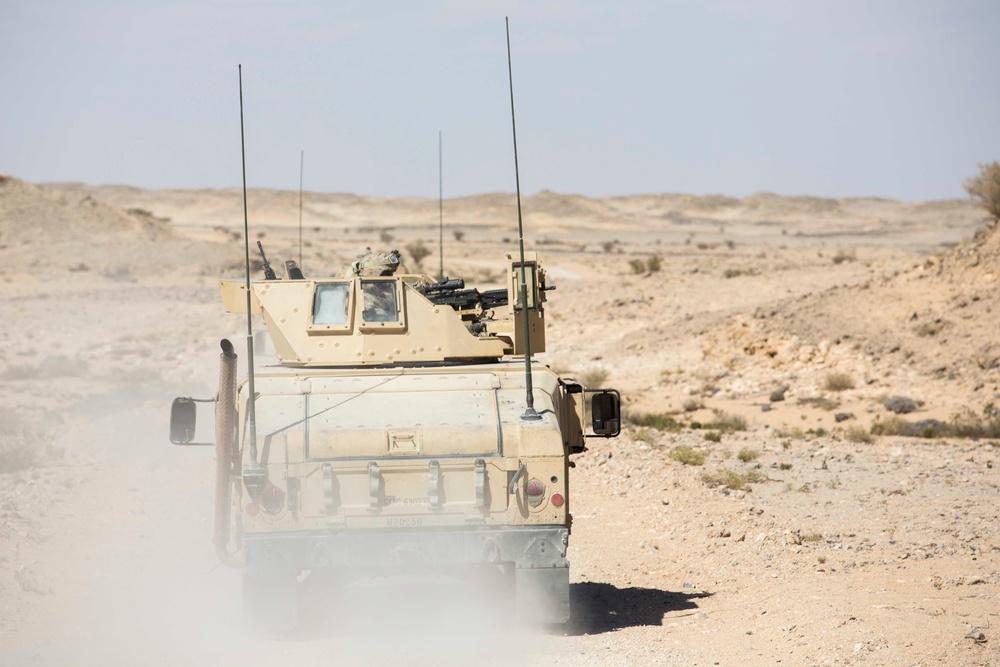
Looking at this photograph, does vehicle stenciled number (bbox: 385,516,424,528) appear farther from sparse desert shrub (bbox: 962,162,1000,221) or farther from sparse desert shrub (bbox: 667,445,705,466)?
sparse desert shrub (bbox: 962,162,1000,221)

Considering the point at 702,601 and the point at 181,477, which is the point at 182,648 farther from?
the point at 181,477

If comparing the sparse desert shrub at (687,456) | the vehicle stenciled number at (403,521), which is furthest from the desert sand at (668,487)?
the vehicle stenciled number at (403,521)

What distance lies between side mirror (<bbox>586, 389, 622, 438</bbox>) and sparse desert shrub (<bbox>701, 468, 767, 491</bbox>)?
5.62 meters

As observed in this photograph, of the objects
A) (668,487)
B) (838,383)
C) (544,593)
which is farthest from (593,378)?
(544,593)

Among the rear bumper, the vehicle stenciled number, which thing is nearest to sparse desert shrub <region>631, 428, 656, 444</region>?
the rear bumper

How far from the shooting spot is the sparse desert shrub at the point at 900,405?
22.0m

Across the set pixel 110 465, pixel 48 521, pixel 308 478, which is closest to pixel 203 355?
pixel 110 465

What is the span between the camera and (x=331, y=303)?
10266 mm

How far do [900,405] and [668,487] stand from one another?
8.69 metres

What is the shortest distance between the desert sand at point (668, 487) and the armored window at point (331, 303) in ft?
7.00

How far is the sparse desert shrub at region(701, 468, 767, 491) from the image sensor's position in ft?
49.3

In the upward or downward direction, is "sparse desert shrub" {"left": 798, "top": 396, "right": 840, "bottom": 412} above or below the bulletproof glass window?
below

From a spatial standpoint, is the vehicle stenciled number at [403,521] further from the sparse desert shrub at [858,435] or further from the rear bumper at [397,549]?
the sparse desert shrub at [858,435]

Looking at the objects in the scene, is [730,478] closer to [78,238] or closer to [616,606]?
[616,606]
